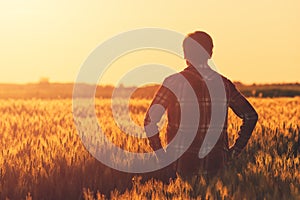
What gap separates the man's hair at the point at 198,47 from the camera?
18.0 feet

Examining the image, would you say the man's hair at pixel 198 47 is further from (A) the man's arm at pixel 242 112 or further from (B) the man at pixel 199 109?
(A) the man's arm at pixel 242 112

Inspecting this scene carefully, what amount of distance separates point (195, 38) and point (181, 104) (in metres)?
0.60

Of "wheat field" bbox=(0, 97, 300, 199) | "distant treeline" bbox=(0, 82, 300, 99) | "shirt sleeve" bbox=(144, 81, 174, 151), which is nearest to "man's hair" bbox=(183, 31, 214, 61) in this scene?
"shirt sleeve" bbox=(144, 81, 174, 151)

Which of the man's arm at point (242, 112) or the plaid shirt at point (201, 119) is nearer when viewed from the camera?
the plaid shirt at point (201, 119)

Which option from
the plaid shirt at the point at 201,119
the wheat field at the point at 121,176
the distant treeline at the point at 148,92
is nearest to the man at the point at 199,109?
the plaid shirt at the point at 201,119

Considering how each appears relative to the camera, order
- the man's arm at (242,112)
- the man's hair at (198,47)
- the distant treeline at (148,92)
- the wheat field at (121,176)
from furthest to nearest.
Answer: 1. the distant treeline at (148,92)
2. the man's arm at (242,112)
3. the man's hair at (198,47)
4. the wheat field at (121,176)

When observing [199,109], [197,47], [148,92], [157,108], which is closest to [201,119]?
[199,109]

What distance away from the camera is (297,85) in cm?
3912

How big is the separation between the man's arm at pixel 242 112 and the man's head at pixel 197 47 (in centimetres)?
42

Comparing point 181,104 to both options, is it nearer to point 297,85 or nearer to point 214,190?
point 214,190

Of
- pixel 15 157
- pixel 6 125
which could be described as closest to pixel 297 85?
pixel 6 125

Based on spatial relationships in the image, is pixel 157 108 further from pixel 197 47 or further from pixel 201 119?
pixel 197 47

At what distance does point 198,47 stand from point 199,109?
1.90ft

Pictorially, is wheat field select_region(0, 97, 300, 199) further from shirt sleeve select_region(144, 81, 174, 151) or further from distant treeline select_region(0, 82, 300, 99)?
distant treeline select_region(0, 82, 300, 99)
